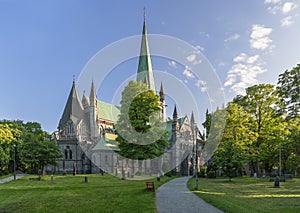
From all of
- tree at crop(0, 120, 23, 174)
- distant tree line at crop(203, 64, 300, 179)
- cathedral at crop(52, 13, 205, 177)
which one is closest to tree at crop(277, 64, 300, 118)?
distant tree line at crop(203, 64, 300, 179)

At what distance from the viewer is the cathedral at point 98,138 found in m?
48.0

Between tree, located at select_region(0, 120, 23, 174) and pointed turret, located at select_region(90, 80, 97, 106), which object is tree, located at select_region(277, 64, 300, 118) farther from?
pointed turret, located at select_region(90, 80, 97, 106)

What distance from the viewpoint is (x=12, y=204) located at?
46.5 ft

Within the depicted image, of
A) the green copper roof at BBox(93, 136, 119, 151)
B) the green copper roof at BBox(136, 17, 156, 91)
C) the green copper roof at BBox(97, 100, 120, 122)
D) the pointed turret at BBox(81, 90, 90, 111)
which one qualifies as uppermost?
the green copper roof at BBox(136, 17, 156, 91)

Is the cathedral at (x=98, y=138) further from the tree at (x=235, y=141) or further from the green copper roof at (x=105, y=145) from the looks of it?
the tree at (x=235, y=141)

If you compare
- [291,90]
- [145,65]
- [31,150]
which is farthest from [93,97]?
[291,90]

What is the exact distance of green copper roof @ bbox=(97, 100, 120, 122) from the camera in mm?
60900

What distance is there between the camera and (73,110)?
192 ft

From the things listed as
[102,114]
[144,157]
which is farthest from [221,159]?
[102,114]

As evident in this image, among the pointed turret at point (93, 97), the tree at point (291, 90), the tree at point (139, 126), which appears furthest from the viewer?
the pointed turret at point (93, 97)

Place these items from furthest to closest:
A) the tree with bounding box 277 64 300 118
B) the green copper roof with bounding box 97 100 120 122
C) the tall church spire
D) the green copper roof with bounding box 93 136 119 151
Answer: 1. the green copper roof with bounding box 97 100 120 122
2. the tall church spire
3. the green copper roof with bounding box 93 136 119 151
4. the tree with bounding box 277 64 300 118

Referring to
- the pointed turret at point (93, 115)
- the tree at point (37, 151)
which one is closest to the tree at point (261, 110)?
the tree at point (37, 151)

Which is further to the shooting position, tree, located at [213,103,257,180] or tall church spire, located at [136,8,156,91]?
tall church spire, located at [136,8,156,91]

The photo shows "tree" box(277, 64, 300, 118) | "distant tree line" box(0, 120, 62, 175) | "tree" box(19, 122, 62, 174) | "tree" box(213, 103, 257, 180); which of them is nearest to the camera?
"tree" box(277, 64, 300, 118)
